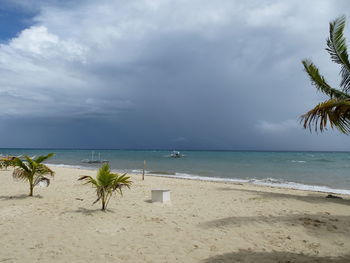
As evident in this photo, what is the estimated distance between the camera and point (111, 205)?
26.0ft

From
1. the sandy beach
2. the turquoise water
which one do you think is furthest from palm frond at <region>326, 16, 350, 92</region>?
the turquoise water

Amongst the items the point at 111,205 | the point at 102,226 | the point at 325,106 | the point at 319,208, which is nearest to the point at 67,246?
the point at 102,226

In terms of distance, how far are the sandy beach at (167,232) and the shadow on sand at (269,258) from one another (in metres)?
0.02

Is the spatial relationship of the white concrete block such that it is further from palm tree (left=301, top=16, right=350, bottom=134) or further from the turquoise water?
the turquoise water

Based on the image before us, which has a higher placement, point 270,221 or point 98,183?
point 98,183

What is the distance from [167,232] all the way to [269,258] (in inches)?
81.1

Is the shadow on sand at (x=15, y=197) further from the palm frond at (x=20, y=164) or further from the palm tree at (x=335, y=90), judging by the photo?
the palm tree at (x=335, y=90)

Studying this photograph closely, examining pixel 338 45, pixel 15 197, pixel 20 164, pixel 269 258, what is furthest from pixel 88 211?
pixel 338 45

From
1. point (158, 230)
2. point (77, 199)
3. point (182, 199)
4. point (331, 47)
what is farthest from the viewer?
point (182, 199)

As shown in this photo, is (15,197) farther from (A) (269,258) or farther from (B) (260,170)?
(B) (260,170)

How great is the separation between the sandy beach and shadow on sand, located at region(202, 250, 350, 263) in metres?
0.02

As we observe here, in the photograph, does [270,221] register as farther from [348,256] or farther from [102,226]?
[102,226]

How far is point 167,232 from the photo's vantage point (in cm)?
562

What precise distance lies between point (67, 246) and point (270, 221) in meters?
4.63
